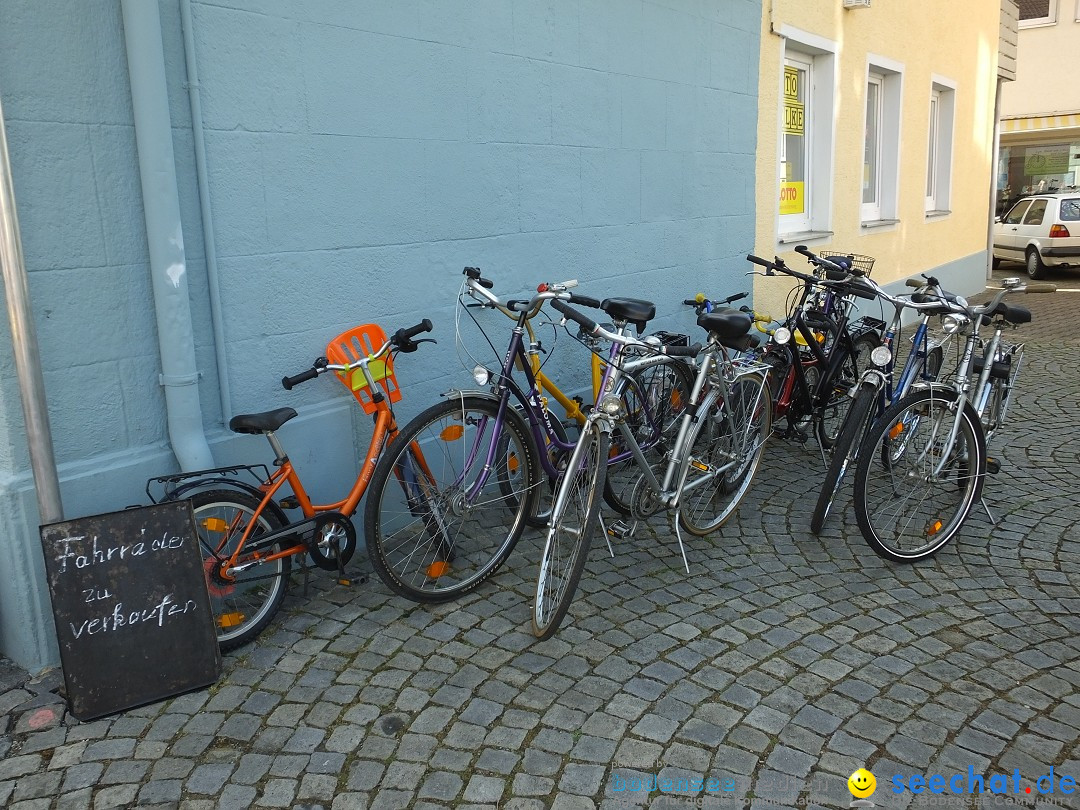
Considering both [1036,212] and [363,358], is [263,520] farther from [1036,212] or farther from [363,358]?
[1036,212]

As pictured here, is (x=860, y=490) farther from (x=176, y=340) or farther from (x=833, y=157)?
(x=833, y=157)

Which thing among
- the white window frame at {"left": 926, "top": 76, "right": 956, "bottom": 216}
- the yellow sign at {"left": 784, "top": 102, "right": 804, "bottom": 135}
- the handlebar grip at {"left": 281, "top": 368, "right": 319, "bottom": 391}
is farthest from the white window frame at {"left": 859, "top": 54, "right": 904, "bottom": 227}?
the handlebar grip at {"left": 281, "top": 368, "right": 319, "bottom": 391}

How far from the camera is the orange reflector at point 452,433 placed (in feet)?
12.4

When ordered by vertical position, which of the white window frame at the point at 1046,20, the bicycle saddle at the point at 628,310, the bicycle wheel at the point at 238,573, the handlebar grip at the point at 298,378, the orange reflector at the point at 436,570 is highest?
the white window frame at the point at 1046,20

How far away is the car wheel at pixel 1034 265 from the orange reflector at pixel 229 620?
56.3 ft

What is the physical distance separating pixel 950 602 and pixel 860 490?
563 mm

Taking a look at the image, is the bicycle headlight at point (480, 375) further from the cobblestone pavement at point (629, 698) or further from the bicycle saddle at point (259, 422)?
the cobblestone pavement at point (629, 698)

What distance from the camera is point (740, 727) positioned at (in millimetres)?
2914

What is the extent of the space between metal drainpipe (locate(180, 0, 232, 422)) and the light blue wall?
30 millimetres

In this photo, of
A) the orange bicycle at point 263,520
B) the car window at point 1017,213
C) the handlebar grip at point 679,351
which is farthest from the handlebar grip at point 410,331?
the car window at point 1017,213

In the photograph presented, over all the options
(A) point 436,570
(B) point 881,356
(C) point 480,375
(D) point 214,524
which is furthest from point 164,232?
(B) point 881,356

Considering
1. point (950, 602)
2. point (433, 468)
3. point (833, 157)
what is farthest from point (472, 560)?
point (833, 157)

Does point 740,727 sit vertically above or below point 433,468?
below

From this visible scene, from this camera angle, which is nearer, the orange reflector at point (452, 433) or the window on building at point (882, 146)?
the orange reflector at point (452, 433)
